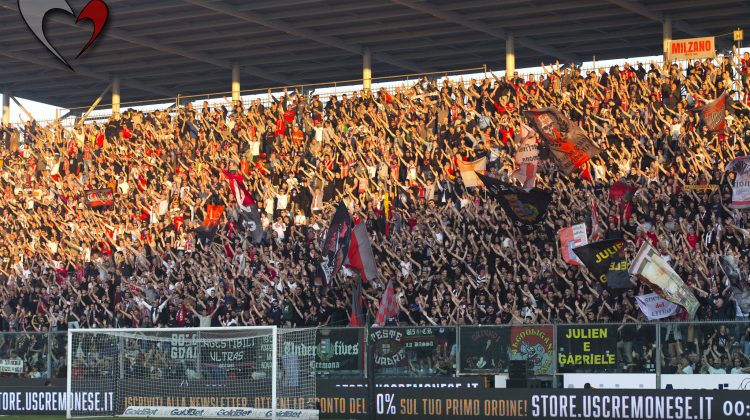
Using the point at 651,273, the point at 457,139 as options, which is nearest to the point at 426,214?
the point at 457,139

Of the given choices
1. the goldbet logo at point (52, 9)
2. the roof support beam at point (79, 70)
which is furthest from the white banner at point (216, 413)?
the roof support beam at point (79, 70)

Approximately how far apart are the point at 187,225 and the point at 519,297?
44.0 feet

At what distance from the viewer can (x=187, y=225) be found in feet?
137

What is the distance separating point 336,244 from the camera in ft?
116

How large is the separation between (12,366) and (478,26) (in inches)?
831

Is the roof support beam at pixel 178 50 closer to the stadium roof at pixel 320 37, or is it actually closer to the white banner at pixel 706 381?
the stadium roof at pixel 320 37

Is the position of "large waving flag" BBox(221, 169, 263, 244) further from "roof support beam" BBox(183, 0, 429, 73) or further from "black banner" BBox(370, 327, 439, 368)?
"black banner" BBox(370, 327, 439, 368)

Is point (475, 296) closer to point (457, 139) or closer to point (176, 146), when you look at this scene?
point (457, 139)

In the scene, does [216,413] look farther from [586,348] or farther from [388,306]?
[586,348]

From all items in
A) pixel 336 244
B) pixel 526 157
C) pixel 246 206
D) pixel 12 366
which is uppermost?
pixel 526 157

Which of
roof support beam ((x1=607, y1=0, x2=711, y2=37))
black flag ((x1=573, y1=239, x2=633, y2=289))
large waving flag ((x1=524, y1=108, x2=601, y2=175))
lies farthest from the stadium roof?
black flag ((x1=573, y1=239, x2=633, y2=289))

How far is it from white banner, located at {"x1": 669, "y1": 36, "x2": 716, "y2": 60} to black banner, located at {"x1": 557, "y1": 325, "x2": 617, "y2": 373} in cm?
1482

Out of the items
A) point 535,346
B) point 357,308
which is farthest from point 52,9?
point 535,346

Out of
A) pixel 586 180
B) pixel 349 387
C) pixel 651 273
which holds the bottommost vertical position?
pixel 349 387
